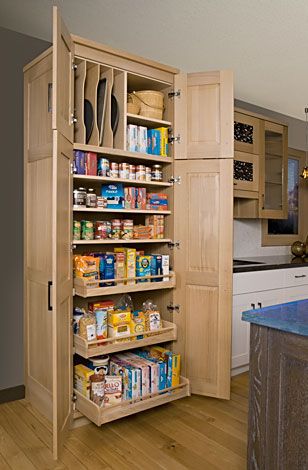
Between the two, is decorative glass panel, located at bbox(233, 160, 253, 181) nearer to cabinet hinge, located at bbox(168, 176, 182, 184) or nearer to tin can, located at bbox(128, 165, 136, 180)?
cabinet hinge, located at bbox(168, 176, 182, 184)

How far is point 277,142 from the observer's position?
423cm

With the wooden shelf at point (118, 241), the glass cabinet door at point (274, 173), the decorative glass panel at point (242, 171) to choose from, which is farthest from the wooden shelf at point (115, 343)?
the glass cabinet door at point (274, 173)

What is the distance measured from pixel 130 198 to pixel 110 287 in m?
0.64

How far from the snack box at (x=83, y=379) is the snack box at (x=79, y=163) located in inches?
48.9

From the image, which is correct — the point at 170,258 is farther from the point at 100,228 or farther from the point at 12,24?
the point at 12,24

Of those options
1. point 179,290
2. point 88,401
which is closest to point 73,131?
point 179,290

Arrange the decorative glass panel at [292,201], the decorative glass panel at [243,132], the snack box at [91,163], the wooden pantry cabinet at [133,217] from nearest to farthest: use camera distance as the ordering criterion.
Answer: the wooden pantry cabinet at [133,217]
the snack box at [91,163]
the decorative glass panel at [243,132]
the decorative glass panel at [292,201]

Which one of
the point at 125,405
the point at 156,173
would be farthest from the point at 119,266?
the point at 125,405

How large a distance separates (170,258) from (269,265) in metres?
1.02

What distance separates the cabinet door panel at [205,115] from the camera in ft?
9.27

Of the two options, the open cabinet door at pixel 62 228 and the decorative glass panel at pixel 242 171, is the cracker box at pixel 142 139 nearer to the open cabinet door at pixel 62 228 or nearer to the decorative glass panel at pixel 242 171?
the open cabinet door at pixel 62 228

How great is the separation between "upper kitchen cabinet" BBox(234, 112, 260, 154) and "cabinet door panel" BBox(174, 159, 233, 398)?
100 centimetres

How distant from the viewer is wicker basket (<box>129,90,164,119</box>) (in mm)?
2891

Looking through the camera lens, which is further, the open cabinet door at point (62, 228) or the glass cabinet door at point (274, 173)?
the glass cabinet door at point (274, 173)
